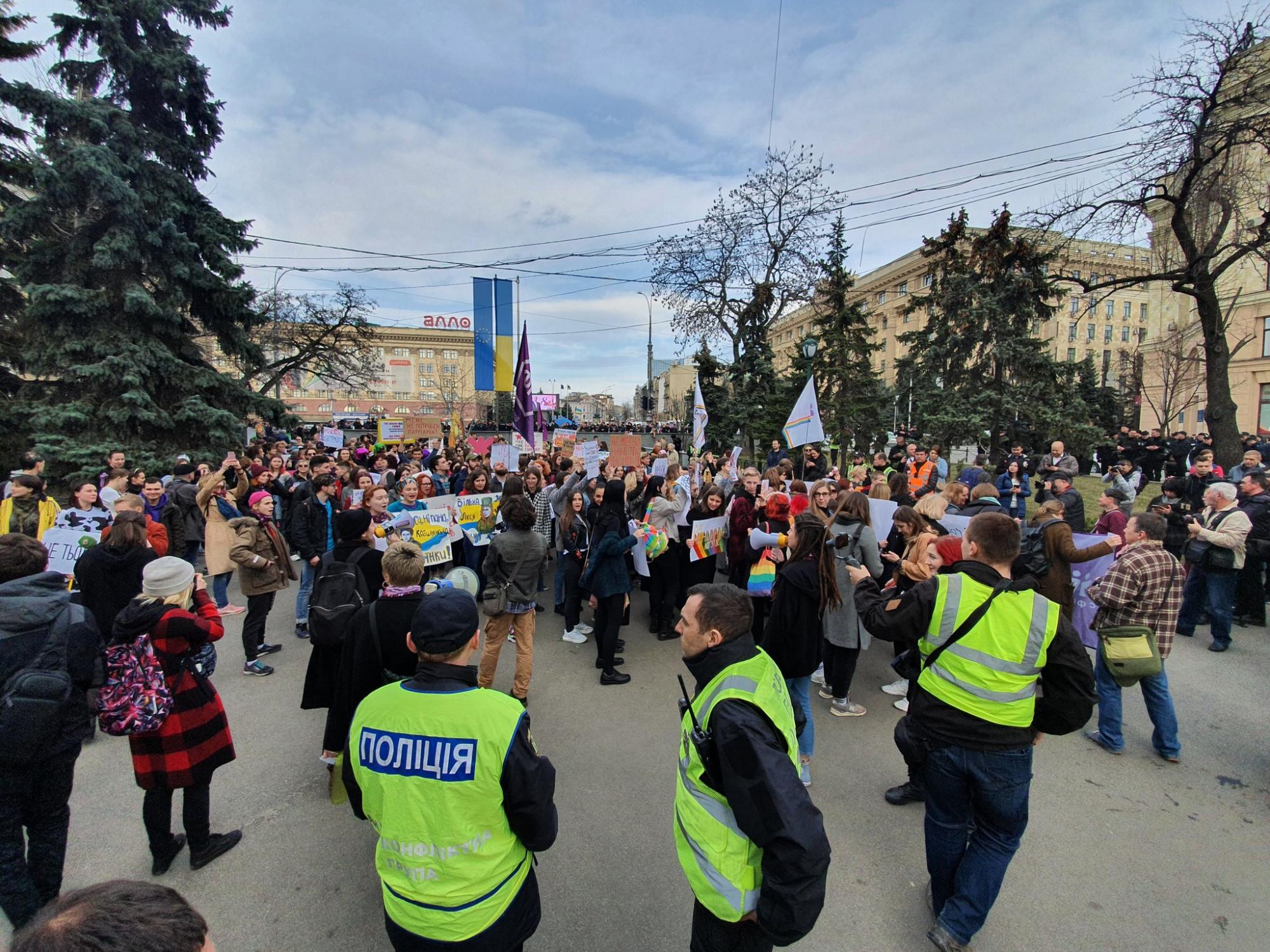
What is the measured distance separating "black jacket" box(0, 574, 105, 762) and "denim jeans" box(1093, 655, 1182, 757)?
6.32 m

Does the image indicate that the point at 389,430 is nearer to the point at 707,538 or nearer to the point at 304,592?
the point at 304,592

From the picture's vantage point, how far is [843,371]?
22.9 m

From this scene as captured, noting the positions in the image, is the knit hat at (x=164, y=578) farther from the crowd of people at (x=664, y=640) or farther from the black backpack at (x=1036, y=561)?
the black backpack at (x=1036, y=561)

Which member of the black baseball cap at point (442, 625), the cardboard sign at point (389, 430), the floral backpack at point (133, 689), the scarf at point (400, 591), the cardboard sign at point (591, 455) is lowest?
the floral backpack at point (133, 689)

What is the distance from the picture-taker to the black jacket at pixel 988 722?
2506mm

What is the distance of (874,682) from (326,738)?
495cm

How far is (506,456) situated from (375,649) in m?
9.20

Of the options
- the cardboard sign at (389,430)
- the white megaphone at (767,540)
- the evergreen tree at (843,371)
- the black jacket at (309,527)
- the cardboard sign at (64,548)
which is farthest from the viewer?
the cardboard sign at (389,430)

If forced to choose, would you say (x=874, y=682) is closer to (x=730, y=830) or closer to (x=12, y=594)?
(x=730, y=830)

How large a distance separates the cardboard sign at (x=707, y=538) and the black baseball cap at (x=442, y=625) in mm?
4724

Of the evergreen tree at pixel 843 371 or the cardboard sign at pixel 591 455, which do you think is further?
the evergreen tree at pixel 843 371

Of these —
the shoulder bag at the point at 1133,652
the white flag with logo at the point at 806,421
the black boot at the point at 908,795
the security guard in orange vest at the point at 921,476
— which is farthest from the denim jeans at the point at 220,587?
the security guard in orange vest at the point at 921,476

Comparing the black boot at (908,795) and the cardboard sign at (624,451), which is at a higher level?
the cardboard sign at (624,451)

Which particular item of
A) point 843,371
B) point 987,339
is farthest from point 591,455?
point 987,339
